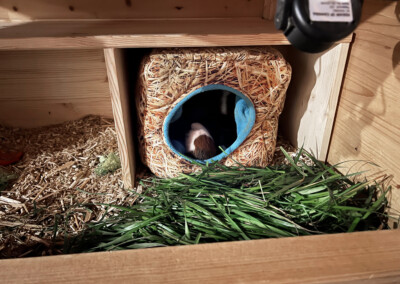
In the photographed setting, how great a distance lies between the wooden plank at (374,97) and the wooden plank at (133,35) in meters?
0.11

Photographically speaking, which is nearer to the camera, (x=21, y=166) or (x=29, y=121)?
(x=21, y=166)

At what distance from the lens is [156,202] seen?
123 centimetres

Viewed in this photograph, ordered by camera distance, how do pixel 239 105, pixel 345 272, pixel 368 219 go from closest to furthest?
1. pixel 345 272
2. pixel 368 219
3. pixel 239 105

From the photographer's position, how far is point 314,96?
4.94 ft

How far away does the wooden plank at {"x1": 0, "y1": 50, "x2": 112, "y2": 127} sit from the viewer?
1.73 metres

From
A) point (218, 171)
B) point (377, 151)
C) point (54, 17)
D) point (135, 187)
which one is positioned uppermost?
point (54, 17)

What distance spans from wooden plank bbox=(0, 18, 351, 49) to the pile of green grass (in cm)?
53

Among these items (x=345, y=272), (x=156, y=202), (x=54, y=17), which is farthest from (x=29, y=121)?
(x=345, y=272)

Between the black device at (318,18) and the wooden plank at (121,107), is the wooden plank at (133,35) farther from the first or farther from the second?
the black device at (318,18)

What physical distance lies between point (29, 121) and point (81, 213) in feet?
→ 2.93

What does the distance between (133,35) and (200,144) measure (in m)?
0.60

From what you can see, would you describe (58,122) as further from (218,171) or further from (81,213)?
(218,171)

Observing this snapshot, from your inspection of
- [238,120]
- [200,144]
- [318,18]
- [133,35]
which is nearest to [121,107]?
[133,35]

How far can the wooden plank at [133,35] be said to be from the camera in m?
1.10
